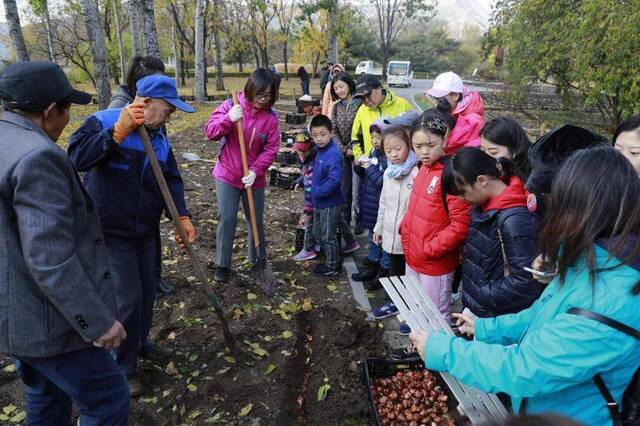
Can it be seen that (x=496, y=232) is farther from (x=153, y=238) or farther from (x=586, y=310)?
(x=153, y=238)

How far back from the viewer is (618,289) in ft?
4.24

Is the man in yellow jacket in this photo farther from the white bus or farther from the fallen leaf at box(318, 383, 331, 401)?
the white bus

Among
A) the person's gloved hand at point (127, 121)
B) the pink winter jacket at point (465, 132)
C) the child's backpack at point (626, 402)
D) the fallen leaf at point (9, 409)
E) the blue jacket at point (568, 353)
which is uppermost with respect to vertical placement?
the person's gloved hand at point (127, 121)

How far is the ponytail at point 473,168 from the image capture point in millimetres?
2467

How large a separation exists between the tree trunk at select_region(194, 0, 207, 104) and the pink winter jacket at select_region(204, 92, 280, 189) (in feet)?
47.5

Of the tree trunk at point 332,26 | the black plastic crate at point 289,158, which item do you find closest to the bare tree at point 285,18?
the tree trunk at point 332,26

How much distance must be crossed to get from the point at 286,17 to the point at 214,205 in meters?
39.1

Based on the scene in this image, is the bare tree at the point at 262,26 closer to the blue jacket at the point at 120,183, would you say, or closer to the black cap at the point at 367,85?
the black cap at the point at 367,85

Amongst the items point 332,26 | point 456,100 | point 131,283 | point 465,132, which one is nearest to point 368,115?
point 456,100

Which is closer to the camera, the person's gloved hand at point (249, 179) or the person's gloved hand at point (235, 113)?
the person's gloved hand at point (235, 113)

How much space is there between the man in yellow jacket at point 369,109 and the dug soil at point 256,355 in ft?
4.96

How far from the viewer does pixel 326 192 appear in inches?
172

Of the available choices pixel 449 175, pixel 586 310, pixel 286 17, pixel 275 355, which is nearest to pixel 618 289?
pixel 586 310

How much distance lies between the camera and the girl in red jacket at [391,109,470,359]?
117 inches
